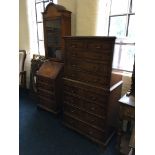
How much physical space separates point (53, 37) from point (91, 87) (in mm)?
1434

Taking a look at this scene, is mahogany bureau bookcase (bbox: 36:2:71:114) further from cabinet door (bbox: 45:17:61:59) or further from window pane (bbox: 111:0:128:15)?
window pane (bbox: 111:0:128:15)

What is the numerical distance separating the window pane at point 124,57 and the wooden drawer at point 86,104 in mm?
753

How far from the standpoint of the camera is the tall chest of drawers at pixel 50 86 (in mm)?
2703

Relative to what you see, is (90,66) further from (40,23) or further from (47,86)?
(40,23)

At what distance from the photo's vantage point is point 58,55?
293 cm

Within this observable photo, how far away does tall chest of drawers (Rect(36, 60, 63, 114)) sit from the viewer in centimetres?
270

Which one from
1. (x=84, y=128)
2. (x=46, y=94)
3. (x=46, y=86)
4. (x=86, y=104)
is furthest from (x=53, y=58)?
(x=84, y=128)

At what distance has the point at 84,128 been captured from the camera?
7.31 ft

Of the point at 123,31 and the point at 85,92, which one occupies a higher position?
the point at 123,31

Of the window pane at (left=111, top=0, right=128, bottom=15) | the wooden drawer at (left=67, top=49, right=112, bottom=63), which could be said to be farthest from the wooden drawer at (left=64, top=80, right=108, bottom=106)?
the window pane at (left=111, top=0, right=128, bottom=15)

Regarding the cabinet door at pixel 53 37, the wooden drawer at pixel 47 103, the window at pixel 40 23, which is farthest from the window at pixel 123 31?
the window at pixel 40 23

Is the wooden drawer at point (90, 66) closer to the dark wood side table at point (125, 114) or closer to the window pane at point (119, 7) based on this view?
the dark wood side table at point (125, 114)

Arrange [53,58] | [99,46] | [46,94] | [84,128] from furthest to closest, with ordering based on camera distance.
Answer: [53,58] → [46,94] → [84,128] → [99,46]
